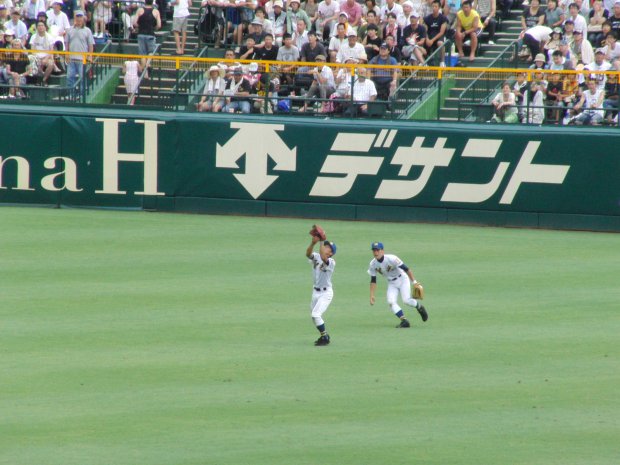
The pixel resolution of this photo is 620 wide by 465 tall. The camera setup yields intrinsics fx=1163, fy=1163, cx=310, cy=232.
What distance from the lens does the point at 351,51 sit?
26484mm

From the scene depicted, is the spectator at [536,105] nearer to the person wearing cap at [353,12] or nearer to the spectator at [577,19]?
the spectator at [577,19]

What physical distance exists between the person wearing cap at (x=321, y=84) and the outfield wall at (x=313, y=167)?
55 centimetres

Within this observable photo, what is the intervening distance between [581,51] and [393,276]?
10731 millimetres

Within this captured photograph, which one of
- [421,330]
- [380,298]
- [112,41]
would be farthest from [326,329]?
[112,41]

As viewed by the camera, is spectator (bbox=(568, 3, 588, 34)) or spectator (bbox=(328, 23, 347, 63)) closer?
spectator (bbox=(568, 3, 588, 34))

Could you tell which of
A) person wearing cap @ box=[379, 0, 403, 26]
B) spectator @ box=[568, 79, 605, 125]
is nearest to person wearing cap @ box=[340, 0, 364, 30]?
person wearing cap @ box=[379, 0, 403, 26]

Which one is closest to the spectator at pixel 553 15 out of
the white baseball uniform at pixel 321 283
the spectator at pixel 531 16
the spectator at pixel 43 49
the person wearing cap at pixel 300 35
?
the spectator at pixel 531 16

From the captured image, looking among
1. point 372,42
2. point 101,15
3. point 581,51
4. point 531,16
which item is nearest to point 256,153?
point 372,42

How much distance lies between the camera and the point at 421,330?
1633 cm

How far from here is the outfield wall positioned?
81.1 feet

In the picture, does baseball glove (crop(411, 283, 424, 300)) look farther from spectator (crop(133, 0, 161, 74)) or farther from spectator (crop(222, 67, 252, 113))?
spectator (crop(133, 0, 161, 74))

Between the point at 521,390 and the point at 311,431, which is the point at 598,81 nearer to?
the point at 521,390

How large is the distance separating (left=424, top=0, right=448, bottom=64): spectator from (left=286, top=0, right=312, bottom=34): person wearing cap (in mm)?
3047

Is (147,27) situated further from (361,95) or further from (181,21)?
(361,95)
